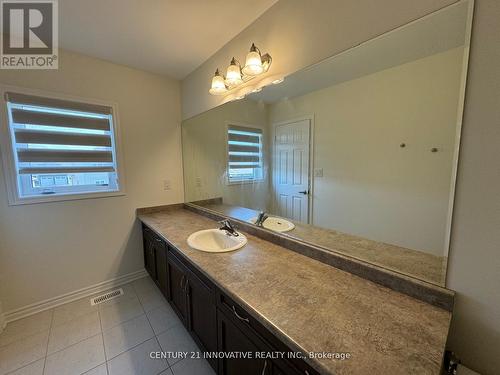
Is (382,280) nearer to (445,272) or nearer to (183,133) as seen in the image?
(445,272)

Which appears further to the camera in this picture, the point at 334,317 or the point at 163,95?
the point at 163,95

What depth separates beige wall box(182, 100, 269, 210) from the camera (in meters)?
1.81

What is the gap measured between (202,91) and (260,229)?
162 centimetres

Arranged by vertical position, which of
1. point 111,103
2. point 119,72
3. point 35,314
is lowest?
point 35,314

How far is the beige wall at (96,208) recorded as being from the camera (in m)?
1.83

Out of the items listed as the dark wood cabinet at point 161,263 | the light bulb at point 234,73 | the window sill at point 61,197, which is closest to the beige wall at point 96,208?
the window sill at point 61,197

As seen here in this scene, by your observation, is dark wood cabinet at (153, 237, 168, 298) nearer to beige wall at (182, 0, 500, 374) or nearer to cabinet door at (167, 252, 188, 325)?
cabinet door at (167, 252, 188, 325)

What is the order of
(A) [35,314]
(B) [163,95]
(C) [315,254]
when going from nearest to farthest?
(C) [315,254] → (A) [35,314] → (B) [163,95]

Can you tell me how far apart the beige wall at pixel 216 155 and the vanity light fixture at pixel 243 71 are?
19 cm

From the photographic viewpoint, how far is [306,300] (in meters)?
0.89

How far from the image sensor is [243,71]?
58.9 inches

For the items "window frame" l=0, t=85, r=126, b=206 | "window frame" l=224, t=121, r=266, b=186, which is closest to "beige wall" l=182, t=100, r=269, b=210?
"window frame" l=224, t=121, r=266, b=186

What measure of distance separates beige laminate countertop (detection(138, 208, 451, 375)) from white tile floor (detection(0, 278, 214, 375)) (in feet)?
2.92

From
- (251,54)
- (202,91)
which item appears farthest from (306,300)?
(202,91)
